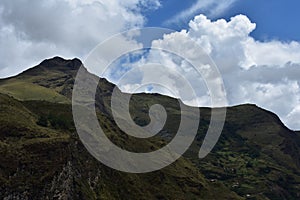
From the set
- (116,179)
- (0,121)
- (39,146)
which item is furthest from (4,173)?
(116,179)

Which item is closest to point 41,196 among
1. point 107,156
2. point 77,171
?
point 77,171

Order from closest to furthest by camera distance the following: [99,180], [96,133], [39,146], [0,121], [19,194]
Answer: [19,194]
[39,146]
[0,121]
[99,180]
[96,133]

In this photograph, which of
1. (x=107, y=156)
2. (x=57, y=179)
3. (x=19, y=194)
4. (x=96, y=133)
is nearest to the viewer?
(x=19, y=194)

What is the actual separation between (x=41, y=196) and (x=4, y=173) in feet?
40.6

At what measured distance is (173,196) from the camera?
185 metres

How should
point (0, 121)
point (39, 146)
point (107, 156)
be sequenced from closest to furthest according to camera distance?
point (39, 146)
point (0, 121)
point (107, 156)

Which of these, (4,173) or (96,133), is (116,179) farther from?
(4,173)

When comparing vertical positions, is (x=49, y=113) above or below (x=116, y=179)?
above

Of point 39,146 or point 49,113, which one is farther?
point 49,113

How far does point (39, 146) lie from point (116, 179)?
43.2 meters

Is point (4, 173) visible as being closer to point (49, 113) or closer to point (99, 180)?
point (99, 180)

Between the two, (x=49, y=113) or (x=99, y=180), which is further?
(x=49, y=113)

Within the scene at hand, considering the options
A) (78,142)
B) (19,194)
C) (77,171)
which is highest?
(78,142)

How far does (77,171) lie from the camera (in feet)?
493
